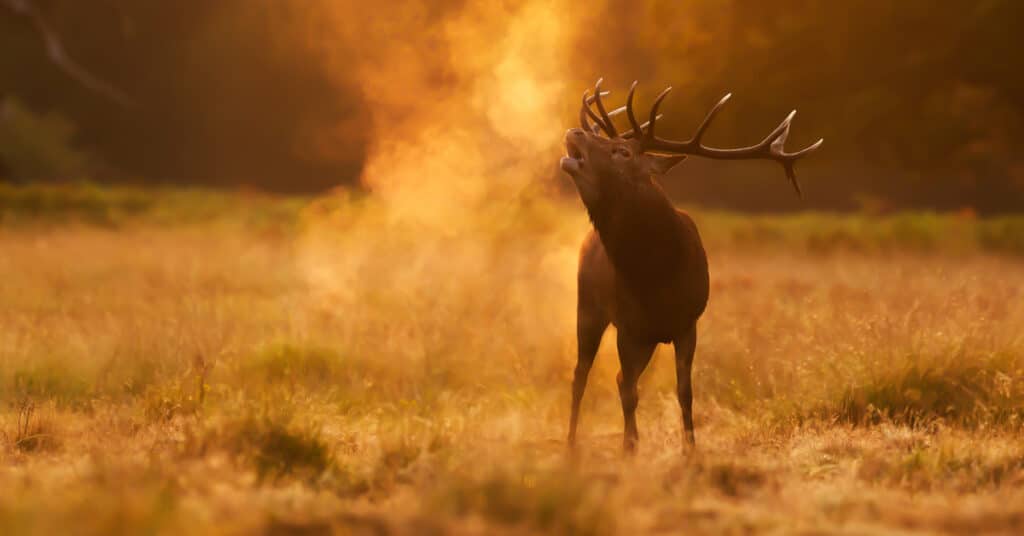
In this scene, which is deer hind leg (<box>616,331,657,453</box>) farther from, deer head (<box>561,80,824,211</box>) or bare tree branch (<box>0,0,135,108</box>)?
bare tree branch (<box>0,0,135,108</box>)

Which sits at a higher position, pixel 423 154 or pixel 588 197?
pixel 423 154

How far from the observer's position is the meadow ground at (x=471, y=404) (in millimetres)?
4367

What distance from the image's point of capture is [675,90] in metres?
16.3

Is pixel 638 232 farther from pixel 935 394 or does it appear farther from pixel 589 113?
pixel 935 394

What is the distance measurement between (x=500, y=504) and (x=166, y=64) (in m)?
31.7

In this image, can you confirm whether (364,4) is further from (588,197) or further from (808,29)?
(588,197)

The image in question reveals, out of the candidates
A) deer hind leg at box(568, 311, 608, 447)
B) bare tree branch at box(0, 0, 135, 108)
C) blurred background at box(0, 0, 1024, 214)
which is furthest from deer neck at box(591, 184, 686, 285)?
bare tree branch at box(0, 0, 135, 108)

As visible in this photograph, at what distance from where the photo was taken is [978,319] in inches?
305

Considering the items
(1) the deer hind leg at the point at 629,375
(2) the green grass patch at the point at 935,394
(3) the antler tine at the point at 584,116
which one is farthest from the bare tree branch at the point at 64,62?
(1) the deer hind leg at the point at 629,375

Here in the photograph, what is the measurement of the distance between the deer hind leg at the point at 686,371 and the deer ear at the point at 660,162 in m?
0.83

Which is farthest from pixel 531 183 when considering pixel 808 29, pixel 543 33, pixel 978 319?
pixel 978 319

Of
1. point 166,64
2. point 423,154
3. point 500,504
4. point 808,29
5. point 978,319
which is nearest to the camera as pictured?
point 500,504

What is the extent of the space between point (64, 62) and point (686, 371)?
1245 inches

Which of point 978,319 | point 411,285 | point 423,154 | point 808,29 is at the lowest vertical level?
point 978,319
